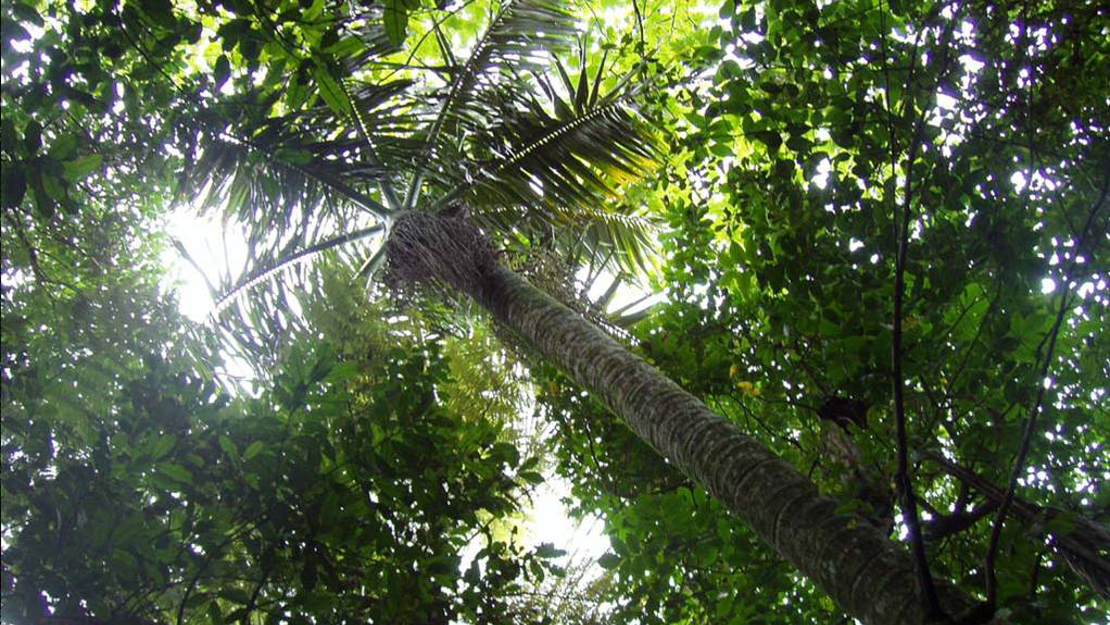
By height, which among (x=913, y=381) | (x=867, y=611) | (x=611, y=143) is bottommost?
(x=867, y=611)

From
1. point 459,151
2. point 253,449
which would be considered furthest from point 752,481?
point 459,151

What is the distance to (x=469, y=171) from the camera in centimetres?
487

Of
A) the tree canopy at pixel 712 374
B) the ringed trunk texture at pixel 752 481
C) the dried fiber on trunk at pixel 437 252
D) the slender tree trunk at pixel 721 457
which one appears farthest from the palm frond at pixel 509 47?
the ringed trunk texture at pixel 752 481

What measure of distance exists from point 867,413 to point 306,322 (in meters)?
3.95

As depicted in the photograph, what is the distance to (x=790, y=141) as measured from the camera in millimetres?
2352

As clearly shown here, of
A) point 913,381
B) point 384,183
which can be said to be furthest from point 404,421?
point 384,183

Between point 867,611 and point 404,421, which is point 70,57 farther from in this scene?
point 867,611

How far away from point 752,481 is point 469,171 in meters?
3.17

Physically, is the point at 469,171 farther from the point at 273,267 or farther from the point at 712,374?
the point at 712,374

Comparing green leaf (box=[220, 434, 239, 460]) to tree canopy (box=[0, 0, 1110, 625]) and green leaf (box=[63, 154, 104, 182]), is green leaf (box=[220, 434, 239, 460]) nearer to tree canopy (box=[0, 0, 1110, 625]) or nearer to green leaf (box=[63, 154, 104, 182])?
tree canopy (box=[0, 0, 1110, 625])

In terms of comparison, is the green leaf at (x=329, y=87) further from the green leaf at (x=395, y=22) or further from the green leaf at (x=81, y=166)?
the green leaf at (x=81, y=166)

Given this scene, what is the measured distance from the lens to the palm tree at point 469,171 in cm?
400

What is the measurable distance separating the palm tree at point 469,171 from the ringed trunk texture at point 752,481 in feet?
0.08

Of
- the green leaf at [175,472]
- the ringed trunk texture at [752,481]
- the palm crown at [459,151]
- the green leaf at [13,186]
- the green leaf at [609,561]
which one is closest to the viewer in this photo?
the green leaf at [13,186]
